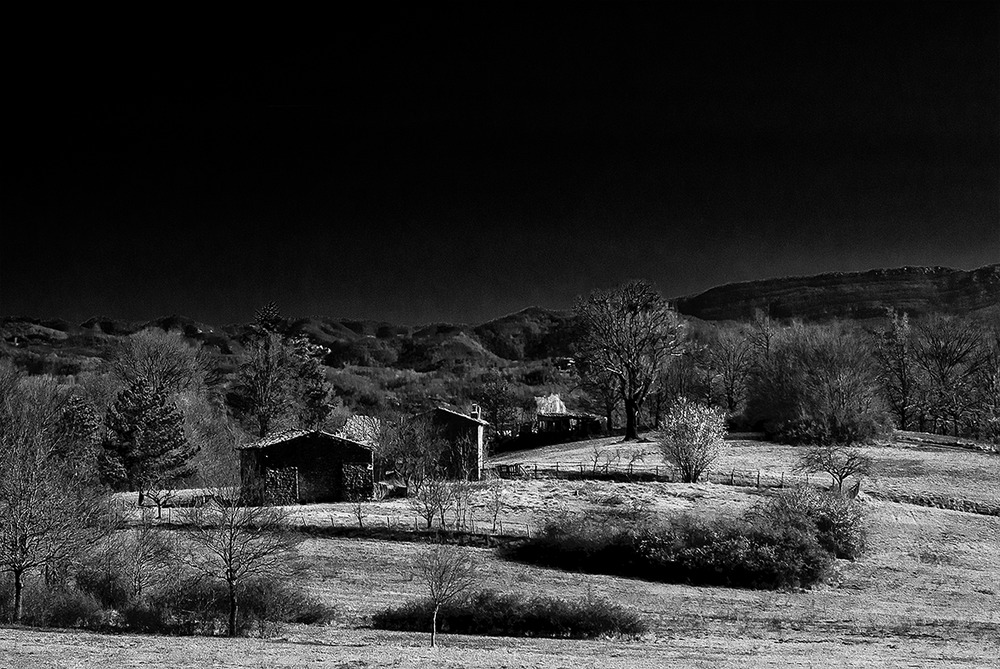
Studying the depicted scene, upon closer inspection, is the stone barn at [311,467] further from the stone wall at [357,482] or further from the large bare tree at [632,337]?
the large bare tree at [632,337]

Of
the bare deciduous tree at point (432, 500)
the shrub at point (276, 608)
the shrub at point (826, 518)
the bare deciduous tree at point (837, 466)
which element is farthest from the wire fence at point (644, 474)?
the shrub at point (276, 608)

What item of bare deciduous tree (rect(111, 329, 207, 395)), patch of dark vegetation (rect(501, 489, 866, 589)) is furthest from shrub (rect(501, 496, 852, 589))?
bare deciduous tree (rect(111, 329, 207, 395))

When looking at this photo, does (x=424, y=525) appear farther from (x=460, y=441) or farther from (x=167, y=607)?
(x=167, y=607)

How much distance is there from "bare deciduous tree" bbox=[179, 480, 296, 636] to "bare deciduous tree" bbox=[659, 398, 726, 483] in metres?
29.8

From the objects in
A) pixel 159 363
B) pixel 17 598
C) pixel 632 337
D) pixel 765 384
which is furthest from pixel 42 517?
pixel 765 384

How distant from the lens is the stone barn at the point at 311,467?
52812 mm

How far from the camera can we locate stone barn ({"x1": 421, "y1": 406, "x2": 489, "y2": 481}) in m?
60.7

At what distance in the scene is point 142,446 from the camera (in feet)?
196

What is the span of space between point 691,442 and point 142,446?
123ft

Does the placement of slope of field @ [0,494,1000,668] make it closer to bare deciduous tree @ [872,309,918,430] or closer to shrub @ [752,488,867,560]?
shrub @ [752,488,867,560]

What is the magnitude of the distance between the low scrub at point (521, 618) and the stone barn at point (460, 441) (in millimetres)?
26749

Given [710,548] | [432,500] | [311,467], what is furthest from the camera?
[311,467]

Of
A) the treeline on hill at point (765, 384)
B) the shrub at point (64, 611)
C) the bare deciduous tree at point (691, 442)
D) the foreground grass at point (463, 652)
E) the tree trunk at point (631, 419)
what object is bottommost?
the foreground grass at point (463, 652)

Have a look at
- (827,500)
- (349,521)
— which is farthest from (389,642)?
(827,500)
